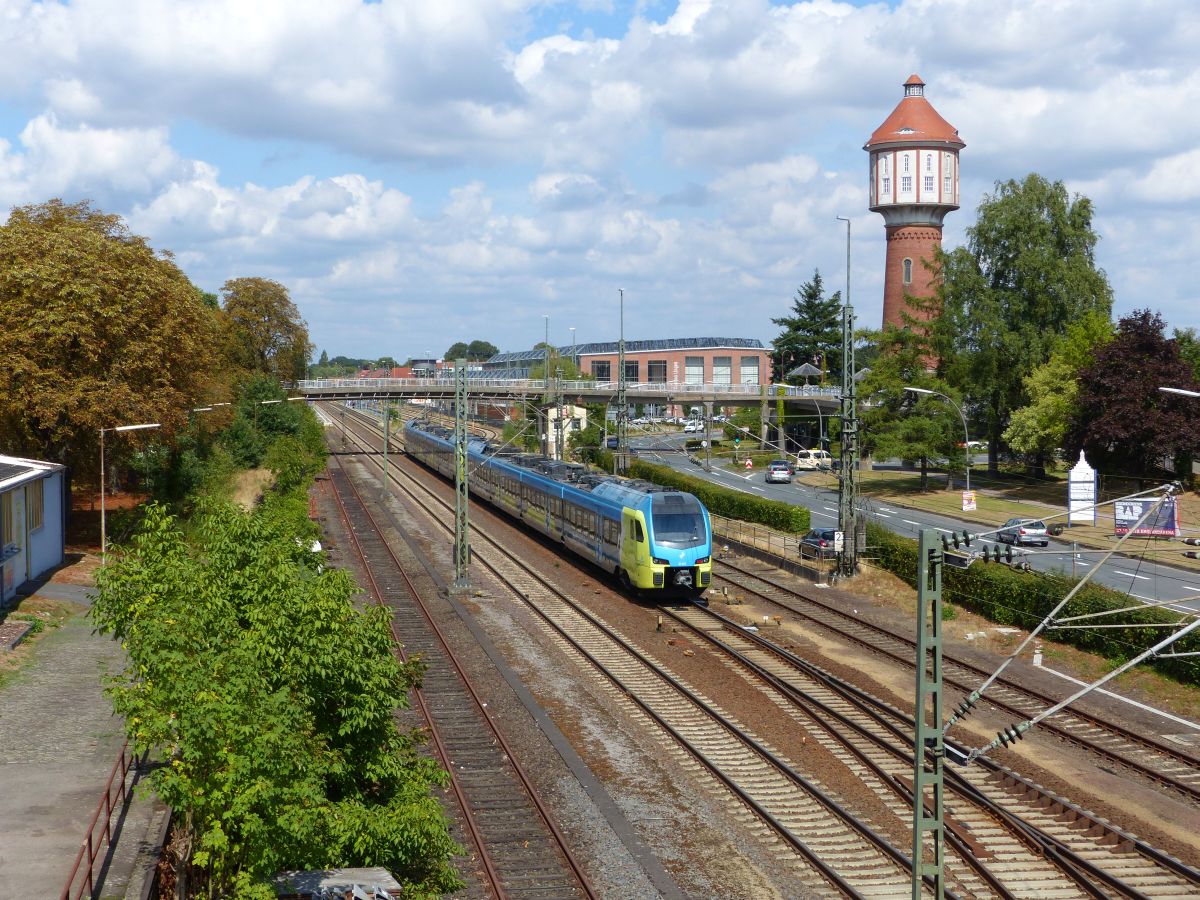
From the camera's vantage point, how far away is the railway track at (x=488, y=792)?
1603cm

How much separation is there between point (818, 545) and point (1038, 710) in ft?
59.8

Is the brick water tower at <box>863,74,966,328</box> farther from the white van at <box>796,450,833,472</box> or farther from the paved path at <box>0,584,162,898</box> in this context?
the paved path at <box>0,584,162,898</box>

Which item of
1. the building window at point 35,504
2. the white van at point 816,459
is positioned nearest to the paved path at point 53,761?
the building window at point 35,504

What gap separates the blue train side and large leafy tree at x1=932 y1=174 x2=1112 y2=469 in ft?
92.5

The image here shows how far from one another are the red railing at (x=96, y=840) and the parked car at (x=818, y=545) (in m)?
27.6

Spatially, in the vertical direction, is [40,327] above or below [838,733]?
above

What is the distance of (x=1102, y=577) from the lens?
3766cm

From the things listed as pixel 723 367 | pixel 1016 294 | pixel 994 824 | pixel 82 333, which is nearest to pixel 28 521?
pixel 82 333

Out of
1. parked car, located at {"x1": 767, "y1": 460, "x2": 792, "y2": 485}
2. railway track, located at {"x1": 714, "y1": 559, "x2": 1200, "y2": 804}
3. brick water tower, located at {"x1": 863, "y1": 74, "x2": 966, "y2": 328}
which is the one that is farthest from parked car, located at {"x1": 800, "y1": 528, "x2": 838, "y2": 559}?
brick water tower, located at {"x1": 863, "y1": 74, "x2": 966, "y2": 328}

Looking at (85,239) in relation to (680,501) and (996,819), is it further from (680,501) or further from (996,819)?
(996,819)

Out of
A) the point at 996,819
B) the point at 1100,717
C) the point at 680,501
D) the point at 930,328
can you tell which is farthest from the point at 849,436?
the point at 930,328

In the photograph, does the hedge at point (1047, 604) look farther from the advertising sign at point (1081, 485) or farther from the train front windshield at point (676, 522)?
the advertising sign at point (1081, 485)

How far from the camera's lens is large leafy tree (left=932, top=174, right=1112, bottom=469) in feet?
218

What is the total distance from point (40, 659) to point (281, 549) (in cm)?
1136
